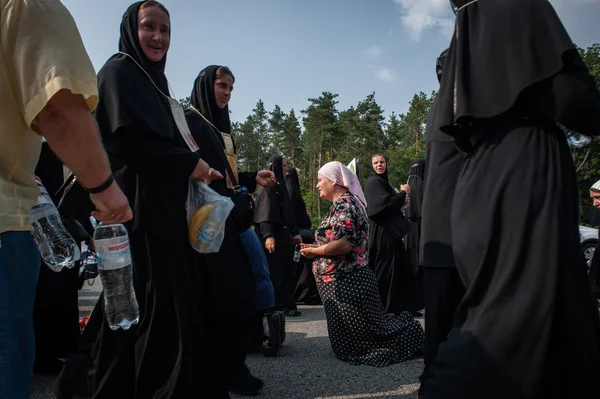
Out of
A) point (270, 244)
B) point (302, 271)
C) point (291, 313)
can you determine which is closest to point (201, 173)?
point (270, 244)

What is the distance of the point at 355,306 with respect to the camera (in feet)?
13.2

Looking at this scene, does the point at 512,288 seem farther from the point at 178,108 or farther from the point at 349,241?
the point at 349,241

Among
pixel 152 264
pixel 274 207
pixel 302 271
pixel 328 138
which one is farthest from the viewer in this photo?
pixel 328 138

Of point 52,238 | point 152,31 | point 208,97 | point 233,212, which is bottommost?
point 52,238

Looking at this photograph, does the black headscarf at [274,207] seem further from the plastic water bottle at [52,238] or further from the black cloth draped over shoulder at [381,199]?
the plastic water bottle at [52,238]

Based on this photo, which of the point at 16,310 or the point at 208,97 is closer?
the point at 16,310

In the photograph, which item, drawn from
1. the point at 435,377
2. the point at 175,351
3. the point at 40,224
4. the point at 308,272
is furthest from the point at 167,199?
the point at 308,272

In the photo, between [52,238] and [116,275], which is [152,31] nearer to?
[52,238]

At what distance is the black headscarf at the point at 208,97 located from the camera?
344cm

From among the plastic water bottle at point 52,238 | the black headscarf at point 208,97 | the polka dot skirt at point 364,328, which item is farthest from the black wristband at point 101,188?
the polka dot skirt at point 364,328

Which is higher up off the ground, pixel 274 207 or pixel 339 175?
pixel 339 175

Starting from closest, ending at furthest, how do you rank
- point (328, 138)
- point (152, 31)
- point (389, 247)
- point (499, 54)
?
point (499, 54), point (152, 31), point (389, 247), point (328, 138)

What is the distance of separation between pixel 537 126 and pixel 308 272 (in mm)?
5993

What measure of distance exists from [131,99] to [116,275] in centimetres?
93
